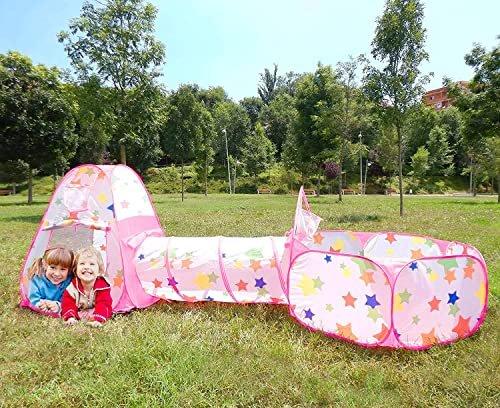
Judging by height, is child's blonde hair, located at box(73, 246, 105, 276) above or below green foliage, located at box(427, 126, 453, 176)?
below

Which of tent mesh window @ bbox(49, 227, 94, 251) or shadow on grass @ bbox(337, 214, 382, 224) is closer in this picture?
tent mesh window @ bbox(49, 227, 94, 251)


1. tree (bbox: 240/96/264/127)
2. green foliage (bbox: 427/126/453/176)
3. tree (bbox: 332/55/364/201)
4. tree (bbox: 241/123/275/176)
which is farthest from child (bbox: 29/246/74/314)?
tree (bbox: 240/96/264/127)

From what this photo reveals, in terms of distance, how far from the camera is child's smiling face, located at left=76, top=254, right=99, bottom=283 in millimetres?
5480

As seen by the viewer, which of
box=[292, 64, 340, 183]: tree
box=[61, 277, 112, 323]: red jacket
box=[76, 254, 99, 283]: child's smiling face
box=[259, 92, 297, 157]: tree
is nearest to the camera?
box=[61, 277, 112, 323]: red jacket

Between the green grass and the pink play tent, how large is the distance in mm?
413

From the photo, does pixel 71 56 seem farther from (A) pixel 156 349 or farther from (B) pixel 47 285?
(A) pixel 156 349

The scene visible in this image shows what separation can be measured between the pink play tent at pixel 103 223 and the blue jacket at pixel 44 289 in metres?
0.19

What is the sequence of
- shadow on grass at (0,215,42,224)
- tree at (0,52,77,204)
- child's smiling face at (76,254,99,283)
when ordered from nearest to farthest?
1. child's smiling face at (76,254,99,283)
2. shadow on grass at (0,215,42,224)
3. tree at (0,52,77,204)

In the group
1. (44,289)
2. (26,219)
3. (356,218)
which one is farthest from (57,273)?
(26,219)

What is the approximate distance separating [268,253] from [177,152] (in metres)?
25.1

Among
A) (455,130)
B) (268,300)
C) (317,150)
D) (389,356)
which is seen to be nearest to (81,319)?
(268,300)

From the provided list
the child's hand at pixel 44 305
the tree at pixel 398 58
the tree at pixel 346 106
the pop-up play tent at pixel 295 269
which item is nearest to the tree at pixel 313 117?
the tree at pixel 346 106

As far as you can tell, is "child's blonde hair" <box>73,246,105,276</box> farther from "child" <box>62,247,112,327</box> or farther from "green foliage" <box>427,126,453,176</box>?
"green foliage" <box>427,126,453,176</box>

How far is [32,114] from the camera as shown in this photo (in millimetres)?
24609
